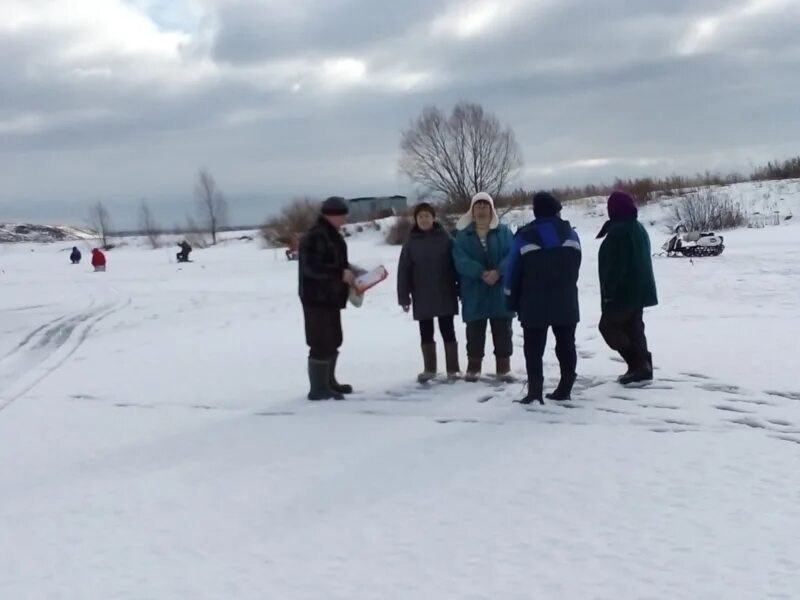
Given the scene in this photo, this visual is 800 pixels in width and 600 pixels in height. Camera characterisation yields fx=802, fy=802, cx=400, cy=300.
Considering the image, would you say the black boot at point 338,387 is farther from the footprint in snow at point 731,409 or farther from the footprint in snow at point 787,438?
the footprint in snow at point 787,438

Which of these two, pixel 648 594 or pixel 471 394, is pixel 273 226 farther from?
pixel 648 594

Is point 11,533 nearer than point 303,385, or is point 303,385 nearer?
point 11,533

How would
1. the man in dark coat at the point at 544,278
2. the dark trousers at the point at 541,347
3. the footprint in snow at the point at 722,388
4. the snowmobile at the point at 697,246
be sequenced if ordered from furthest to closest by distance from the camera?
1. the snowmobile at the point at 697,246
2. the footprint in snow at the point at 722,388
3. the dark trousers at the point at 541,347
4. the man in dark coat at the point at 544,278

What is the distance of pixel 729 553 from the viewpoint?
11.1 ft

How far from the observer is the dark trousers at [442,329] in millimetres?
6867

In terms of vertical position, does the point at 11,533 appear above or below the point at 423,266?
below

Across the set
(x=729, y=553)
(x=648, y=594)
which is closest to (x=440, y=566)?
(x=648, y=594)

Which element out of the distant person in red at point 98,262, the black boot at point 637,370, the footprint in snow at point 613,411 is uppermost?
the distant person in red at point 98,262

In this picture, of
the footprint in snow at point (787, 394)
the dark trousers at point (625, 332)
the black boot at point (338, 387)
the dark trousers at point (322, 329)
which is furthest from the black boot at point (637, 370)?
the dark trousers at point (322, 329)

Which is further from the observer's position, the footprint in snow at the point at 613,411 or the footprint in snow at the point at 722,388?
the footprint in snow at the point at 722,388

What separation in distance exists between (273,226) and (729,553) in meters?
50.1

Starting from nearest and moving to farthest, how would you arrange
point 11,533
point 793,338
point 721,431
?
point 11,533 → point 721,431 → point 793,338

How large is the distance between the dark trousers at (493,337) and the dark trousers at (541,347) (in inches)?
32.6

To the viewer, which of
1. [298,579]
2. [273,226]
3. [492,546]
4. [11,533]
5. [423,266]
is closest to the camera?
[298,579]
